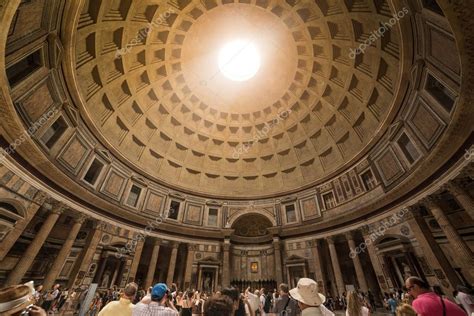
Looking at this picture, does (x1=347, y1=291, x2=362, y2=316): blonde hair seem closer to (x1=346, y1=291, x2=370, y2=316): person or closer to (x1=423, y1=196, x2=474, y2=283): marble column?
(x1=346, y1=291, x2=370, y2=316): person

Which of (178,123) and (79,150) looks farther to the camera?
(178,123)

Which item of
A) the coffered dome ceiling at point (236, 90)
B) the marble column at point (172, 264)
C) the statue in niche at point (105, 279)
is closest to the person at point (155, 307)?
the coffered dome ceiling at point (236, 90)

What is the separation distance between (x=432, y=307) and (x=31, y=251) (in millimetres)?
17277

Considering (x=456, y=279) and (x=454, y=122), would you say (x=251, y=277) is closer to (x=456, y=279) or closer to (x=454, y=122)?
(x=456, y=279)

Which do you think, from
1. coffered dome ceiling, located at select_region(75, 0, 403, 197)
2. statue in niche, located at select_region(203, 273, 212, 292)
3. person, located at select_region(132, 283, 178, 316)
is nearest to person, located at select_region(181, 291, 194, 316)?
person, located at select_region(132, 283, 178, 316)

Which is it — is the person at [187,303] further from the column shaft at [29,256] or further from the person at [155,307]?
the column shaft at [29,256]

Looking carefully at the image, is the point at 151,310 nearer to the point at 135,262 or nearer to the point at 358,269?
the point at 135,262

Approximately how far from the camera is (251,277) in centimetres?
2119

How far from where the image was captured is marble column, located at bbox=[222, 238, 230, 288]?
19.2m

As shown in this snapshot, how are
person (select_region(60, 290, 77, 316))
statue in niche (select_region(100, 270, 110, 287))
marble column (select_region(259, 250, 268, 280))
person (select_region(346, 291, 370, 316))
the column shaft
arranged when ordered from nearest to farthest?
person (select_region(346, 291, 370, 316)) → the column shaft → person (select_region(60, 290, 77, 316)) → statue in niche (select_region(100, 270, 110, 287)) → marble column (select_region(259, 250, 268, 280))

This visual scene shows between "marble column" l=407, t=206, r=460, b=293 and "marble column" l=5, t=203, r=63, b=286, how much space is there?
896 inches

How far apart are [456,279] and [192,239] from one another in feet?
64.0

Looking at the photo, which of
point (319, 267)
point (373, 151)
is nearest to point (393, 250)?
point (319, 267)

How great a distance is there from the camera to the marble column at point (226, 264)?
63.2 feet
